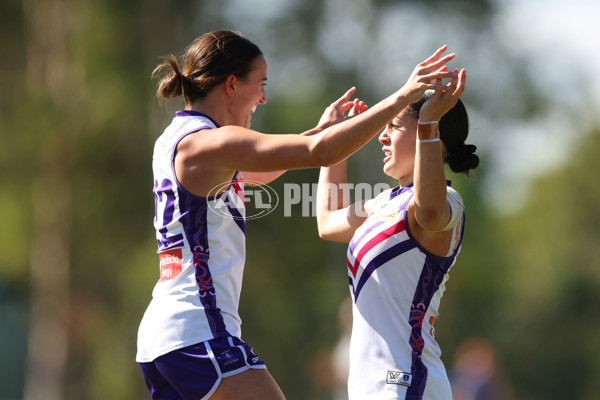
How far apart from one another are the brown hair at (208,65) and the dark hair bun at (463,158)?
999 mm

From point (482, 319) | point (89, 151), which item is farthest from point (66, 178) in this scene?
point (482, 319)

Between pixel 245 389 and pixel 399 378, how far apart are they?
628 mm

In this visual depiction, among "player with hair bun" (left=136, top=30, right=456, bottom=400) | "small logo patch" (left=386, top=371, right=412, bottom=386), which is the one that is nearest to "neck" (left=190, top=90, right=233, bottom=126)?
"player with hair bun" (left=136, top=30, right=456, bottom=400)

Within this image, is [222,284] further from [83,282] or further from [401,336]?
[83,282]

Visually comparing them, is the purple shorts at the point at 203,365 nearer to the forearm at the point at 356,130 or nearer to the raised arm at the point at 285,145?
Answer: the raised arm at the point at 285,145

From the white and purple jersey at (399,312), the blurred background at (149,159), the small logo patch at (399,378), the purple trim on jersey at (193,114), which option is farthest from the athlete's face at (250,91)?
the blurred background at (149,159)

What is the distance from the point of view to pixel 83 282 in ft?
62.4

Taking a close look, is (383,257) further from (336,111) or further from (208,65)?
(208,65)

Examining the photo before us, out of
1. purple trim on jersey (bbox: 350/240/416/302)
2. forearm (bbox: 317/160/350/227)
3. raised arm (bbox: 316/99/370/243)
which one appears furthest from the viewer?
forearm (bbox: 317/160/350/227)

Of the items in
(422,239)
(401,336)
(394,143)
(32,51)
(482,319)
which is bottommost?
(482,319)

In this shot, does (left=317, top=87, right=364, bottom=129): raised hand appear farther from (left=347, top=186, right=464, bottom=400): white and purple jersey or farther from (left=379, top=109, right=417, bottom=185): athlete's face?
(left=347, top=186, right=464, bottom=400): white and purple jersey

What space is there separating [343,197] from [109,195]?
1422cm

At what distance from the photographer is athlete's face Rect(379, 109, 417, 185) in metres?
4.11

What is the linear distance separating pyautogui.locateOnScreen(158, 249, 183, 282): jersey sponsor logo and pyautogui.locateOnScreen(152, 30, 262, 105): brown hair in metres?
0.71
